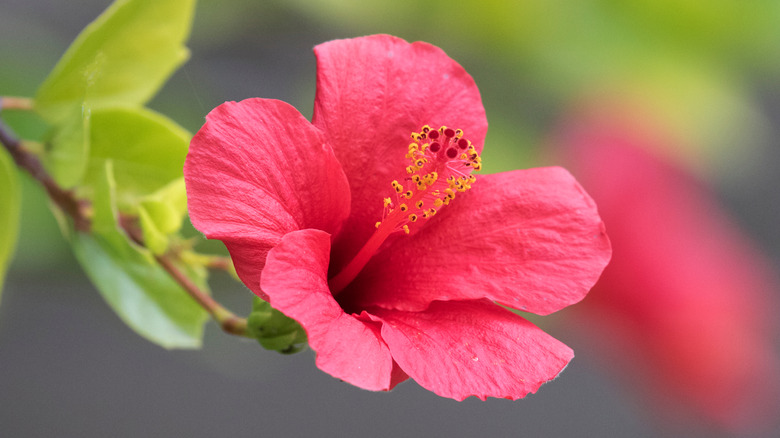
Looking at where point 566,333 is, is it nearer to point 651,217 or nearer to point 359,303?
point 651,217

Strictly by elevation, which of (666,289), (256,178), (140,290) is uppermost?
(256,178)

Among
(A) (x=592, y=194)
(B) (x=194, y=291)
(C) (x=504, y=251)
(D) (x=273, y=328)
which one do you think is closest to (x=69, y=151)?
(B) (x=194, y=291)

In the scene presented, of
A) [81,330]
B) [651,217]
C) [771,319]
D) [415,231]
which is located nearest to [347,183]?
[415,231]

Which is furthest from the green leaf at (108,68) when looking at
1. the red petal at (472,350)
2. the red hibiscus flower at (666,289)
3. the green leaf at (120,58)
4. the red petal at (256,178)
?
the red hibiscus flower at (666,289)

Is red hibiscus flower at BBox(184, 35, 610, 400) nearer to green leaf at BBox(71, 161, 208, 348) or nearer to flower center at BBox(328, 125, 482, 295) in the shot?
flower center at BBox(328, 125, 482, 295)

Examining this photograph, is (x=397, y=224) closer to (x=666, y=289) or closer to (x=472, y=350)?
(x=472, y=350)

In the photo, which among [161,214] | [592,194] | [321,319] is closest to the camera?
[321,319]

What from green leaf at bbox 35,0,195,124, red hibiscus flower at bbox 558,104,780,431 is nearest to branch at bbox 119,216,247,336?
green leaf at bbox 35,0,195,124

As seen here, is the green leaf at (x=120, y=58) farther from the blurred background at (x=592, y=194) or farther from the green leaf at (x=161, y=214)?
the blurred background at (x=592, y=194)
